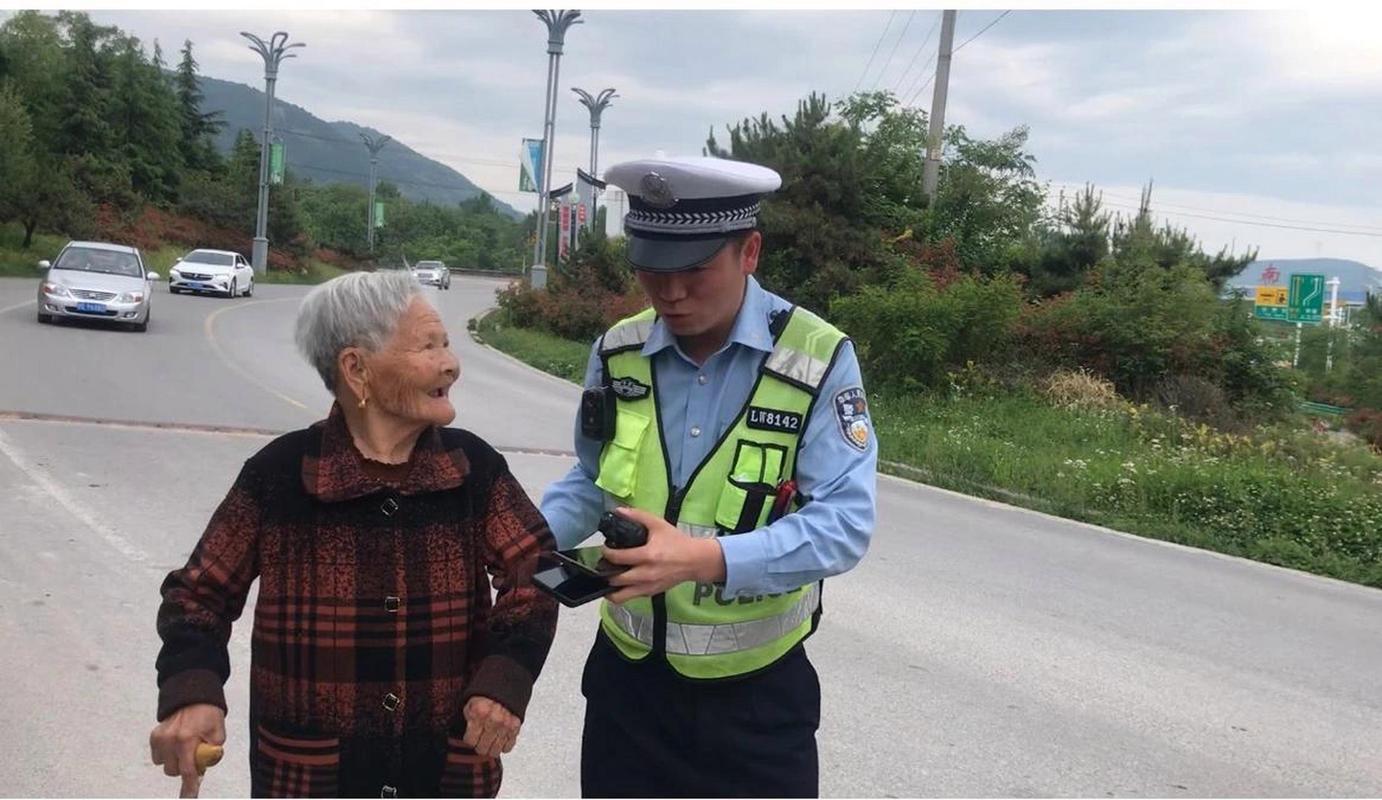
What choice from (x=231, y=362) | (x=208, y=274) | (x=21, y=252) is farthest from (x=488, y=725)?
(x=21, y=252)

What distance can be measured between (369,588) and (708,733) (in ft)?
2.28

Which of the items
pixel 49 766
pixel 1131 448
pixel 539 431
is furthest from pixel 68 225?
pixel 49 766

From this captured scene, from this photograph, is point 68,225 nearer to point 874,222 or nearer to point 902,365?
point 874,222

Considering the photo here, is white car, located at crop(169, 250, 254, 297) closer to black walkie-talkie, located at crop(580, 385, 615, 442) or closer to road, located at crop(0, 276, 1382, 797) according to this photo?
road, located at crop(0, 276, 1382, 797)

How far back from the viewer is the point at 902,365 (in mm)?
15180

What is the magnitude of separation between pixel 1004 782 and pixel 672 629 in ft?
7.86

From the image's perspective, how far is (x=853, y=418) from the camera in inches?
84.5

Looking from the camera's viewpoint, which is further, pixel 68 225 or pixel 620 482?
pixel 68 225

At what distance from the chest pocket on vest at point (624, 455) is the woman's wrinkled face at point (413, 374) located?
33 centimetres

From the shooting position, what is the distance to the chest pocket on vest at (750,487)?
81.9 inches

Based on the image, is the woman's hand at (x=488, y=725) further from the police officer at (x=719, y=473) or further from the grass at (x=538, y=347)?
the grass at (x=538, y=347)

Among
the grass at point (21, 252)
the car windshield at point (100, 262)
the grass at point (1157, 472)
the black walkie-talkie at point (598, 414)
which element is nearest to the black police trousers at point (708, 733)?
the black walkie-talkie at point (598, 414)

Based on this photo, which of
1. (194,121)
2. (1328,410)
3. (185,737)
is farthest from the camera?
(194,121)

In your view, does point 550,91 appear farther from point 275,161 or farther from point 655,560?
point 655,560
